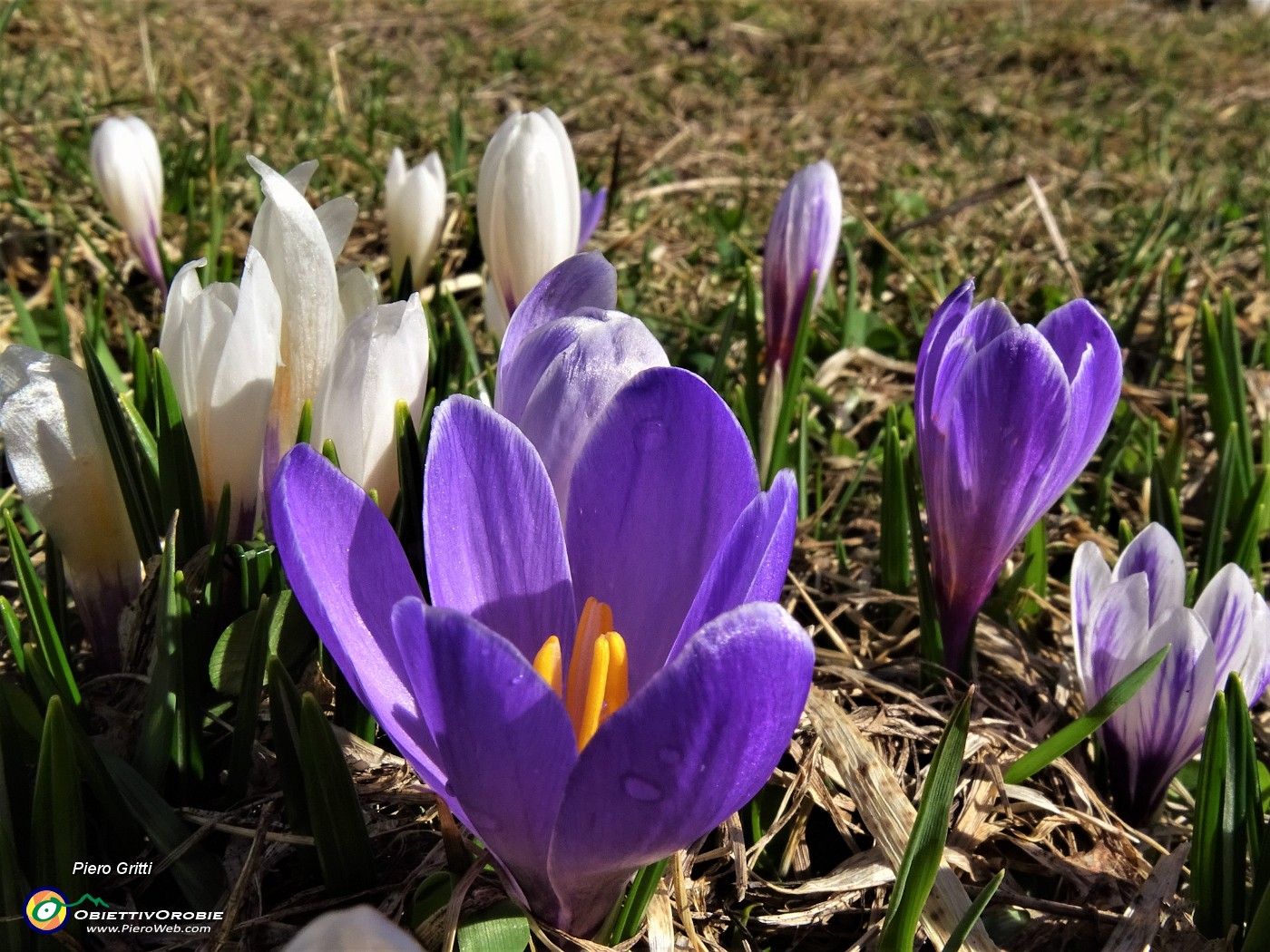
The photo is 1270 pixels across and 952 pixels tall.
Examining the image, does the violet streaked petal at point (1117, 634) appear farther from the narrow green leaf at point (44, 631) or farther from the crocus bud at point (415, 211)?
the crocus bud at point (415, 211)

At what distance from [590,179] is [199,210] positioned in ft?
2.90

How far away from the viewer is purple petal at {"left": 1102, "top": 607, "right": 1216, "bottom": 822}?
99 centimetres

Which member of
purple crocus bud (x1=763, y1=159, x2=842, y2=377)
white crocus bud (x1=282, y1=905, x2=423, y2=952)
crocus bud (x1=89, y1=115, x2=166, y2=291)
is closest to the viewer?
white crocus bud (x1=282, y1=905, x2=423, y2=952)

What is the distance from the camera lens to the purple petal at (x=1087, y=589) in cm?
106

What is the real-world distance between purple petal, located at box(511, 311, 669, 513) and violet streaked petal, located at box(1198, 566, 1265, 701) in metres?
0.62

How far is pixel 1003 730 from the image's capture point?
3.85 ft

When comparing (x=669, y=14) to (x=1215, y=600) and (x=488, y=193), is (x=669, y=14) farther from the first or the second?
(x=1215, y=600)

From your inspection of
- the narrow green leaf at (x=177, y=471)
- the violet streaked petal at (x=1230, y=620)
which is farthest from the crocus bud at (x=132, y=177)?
the violet streaked petal at (x=1230, y=620)

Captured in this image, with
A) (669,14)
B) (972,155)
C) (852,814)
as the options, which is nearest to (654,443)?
(852,814)

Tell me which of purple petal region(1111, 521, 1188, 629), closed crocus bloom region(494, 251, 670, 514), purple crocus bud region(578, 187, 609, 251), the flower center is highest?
closed crocus bloom region(494, 251, 670, 514)

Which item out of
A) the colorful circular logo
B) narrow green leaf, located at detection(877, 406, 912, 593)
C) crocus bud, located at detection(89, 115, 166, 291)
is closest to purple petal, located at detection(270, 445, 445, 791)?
the colorful circular logo

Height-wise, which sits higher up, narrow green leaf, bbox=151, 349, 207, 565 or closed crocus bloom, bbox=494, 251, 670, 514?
closed crocus bloom, bbox=494, 251, 670, 514

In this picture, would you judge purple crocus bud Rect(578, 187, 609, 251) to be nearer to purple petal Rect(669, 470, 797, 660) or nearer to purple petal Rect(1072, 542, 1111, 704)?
purple petal Rect(1072, 542, 1111, 704)

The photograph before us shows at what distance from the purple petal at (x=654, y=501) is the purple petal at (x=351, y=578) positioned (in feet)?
0.43
